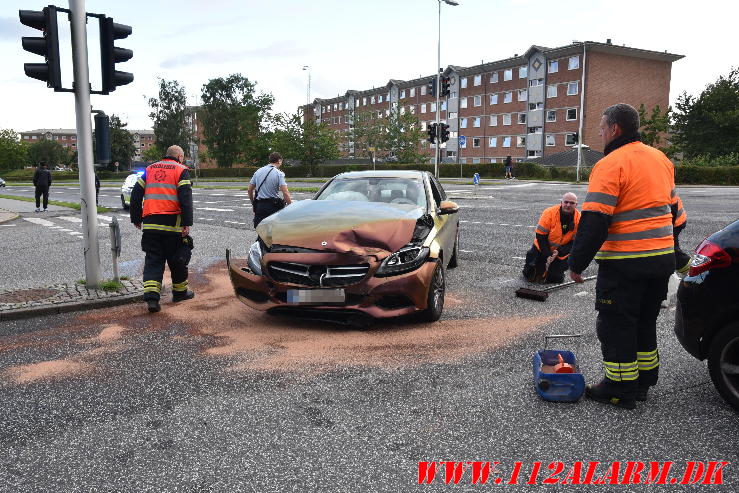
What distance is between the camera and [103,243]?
11.7 m

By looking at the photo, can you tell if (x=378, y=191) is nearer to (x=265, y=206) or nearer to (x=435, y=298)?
(x=435, y=298)

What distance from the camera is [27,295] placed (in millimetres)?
6566

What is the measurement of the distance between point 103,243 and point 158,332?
24.0 feet

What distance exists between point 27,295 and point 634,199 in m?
6.48

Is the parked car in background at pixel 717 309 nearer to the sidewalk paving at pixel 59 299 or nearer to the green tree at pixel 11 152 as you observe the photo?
the sidewalk paving at pixel 59 299

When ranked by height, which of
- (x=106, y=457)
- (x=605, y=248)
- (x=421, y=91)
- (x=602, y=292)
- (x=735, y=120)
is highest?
(x=421, y=91)

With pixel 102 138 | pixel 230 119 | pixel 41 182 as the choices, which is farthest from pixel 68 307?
pixel 230 119

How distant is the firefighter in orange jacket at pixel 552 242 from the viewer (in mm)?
7438

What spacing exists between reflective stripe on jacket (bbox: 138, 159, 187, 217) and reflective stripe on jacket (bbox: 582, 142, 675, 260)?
4312 mm

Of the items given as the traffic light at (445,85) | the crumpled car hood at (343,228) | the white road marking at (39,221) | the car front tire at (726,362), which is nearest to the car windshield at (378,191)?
the crumpled car hood at (343,228)

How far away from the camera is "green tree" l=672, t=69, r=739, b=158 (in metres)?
51.0

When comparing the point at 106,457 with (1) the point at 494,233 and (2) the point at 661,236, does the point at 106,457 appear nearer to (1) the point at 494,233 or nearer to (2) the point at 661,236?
(2) the point at 661,236

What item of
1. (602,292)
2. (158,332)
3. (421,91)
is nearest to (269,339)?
(158,332)

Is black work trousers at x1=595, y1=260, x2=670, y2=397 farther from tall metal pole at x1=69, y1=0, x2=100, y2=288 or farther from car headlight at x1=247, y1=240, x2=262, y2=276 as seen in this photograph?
tall metal pole at x1=69, y1=0, x2=100, y2=288
